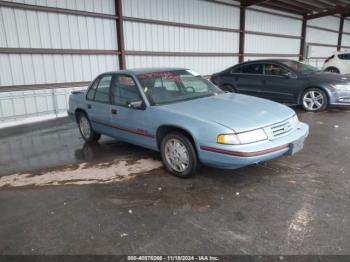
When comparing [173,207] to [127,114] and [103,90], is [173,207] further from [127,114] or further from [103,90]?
[103,90]

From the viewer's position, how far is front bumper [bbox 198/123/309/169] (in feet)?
11.0

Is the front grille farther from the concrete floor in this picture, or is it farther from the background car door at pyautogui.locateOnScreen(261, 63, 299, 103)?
the background car door at pyautogui.locateOnScreen(261, 63, 299, 103)

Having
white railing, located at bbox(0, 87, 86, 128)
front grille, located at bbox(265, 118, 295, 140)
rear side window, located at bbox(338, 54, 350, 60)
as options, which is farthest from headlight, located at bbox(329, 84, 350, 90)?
rear side window, located at bbox(338, 54, 350, 60)

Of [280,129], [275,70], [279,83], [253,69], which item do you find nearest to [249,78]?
[253,69]

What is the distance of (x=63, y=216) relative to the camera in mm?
3193

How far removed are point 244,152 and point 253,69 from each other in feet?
20.3

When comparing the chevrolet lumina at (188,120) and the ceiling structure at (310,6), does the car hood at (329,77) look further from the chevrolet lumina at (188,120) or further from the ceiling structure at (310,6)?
the ceiling structure at (310,6)

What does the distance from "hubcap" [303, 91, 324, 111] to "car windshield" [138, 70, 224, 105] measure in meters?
4.31

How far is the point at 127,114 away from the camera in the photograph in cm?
458

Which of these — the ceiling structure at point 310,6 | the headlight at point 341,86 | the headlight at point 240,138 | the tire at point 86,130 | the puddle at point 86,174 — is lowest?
the puddle at point 86,174

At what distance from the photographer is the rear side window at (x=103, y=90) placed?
200 inches

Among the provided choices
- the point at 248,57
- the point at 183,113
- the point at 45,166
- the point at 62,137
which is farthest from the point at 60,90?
the point at 248,57

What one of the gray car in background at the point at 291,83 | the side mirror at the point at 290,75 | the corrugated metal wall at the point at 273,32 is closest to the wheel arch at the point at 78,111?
the gray car in background at the point at 291,83

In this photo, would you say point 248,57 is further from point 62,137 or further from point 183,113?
point 183,113
